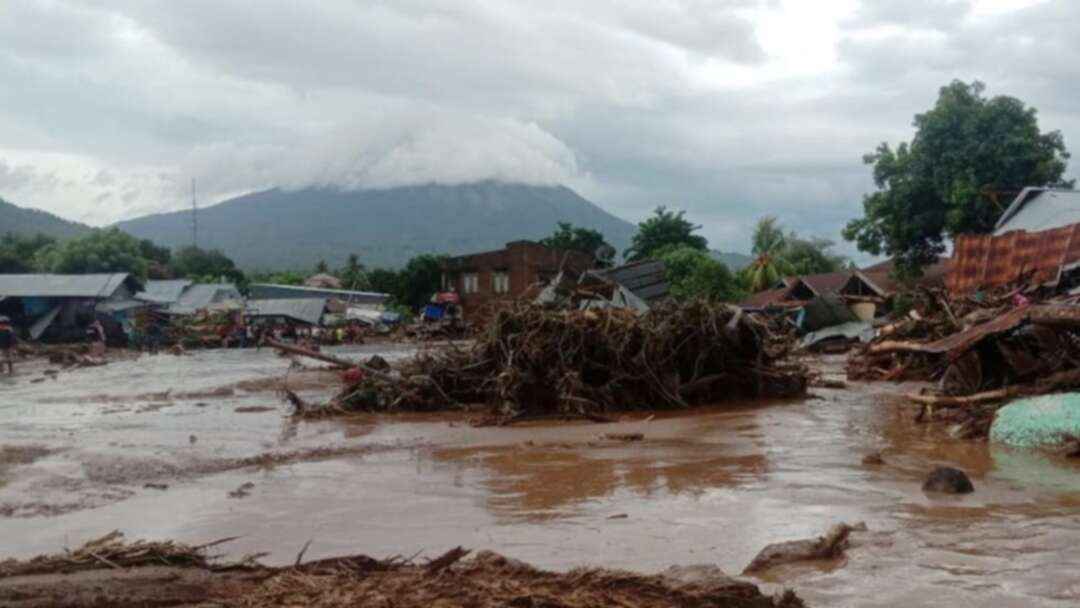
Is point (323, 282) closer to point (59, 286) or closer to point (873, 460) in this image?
point (59, 286)

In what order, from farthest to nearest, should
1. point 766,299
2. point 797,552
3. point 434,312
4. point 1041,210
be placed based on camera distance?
point 434,312 < point 766,299 < point 1041,210 < point 797,552

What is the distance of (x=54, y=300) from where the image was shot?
42.4 metres

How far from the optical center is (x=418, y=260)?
64500 mm

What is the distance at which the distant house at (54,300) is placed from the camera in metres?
41.6

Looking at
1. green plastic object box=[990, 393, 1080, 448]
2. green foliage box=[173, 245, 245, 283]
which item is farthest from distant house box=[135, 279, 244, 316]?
green plastic object box=[990, 393, 1080, 448]

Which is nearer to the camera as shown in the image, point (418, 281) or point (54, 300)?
point (54, 300)

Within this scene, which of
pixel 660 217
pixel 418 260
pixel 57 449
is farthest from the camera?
pixel 418 260

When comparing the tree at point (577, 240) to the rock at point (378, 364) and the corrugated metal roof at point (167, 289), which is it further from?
the rock at point (378, 364)

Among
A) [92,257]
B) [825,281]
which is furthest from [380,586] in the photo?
[92,257]

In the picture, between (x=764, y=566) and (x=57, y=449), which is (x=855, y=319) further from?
(x=764, y=566)

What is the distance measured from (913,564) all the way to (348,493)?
481 centimetres

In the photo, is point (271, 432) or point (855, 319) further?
point (855, 319)

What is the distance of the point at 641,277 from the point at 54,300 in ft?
95.8

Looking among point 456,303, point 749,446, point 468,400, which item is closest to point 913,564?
point 749,446
